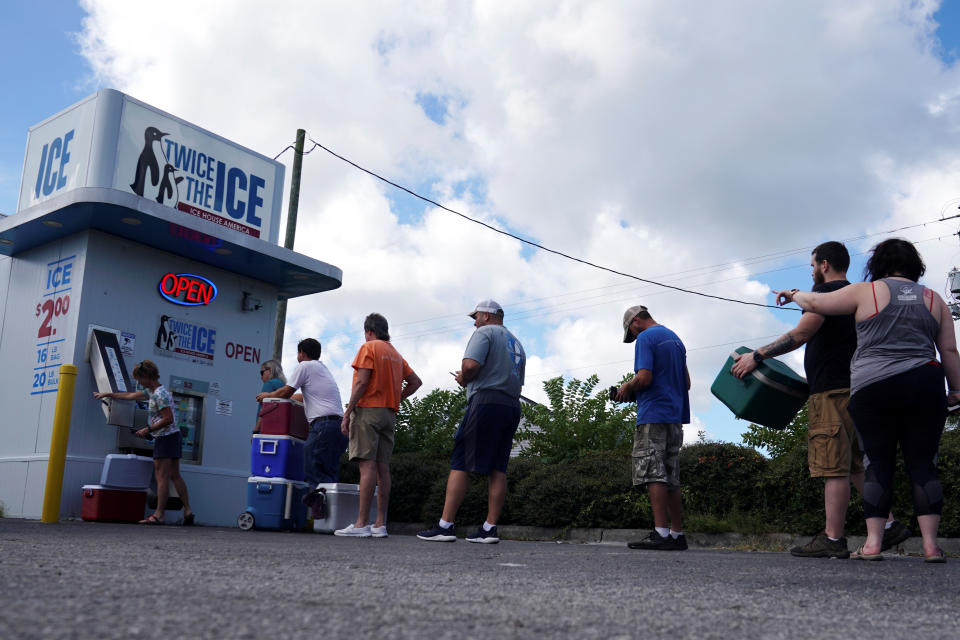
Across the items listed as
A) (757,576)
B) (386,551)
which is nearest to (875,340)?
(757,576)

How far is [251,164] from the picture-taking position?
11.3m

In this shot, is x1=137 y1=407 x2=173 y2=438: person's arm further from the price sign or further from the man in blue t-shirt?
the man in blue t-shirt

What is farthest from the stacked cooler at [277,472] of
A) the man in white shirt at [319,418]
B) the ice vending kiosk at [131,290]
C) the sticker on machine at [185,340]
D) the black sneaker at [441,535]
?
the black sneaker at [441,535]

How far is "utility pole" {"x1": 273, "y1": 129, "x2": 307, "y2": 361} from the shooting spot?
50.2 ft

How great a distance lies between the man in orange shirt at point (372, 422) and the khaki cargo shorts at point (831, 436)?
336 cm

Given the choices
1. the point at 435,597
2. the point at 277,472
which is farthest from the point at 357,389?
the point at 435,597

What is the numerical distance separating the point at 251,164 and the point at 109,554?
8.44 m

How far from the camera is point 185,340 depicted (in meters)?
10.2

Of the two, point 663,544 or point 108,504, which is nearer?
point 663,544

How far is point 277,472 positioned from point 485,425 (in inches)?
114

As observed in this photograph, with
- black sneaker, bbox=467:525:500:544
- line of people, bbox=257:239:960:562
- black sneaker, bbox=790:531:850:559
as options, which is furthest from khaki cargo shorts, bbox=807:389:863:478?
black sneaker, bbox=467:525:500:544

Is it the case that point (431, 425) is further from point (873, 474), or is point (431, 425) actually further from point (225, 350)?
point (873, 474)

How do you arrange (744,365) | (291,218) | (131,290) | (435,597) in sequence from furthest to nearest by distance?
(291,218), (131,290), (744,365), (435,597)

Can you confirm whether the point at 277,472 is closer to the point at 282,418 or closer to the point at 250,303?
the point at 282,418
